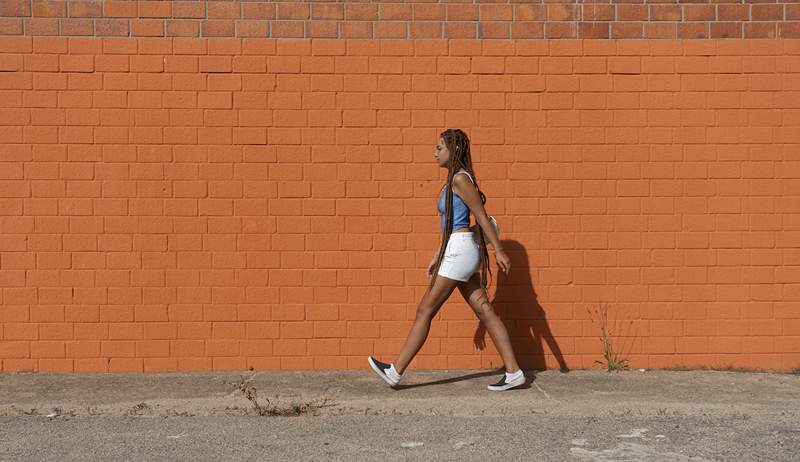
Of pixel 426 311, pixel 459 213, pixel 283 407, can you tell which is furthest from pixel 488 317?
pixel 283 407

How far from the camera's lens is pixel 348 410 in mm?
Result: 5938

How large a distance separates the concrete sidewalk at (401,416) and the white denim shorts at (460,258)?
868 mm

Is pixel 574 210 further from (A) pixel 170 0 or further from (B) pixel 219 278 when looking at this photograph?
(A) pixel 170 0

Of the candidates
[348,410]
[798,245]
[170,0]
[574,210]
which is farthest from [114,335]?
[798,245]

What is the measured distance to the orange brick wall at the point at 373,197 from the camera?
7039 mm

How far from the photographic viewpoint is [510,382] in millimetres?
6391

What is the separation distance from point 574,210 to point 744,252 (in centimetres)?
142

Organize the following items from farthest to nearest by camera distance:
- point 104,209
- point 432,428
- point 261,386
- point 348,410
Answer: point 104,209
point 261,386
point 348,410
point 432,428

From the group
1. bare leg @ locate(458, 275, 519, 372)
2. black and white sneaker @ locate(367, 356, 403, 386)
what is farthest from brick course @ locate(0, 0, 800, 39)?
black and white sneaker @ locate(367, 356, 403, 386)

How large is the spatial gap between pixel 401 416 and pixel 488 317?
1063 mm

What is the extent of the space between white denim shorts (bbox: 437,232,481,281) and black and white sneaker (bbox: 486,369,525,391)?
2.54 ft

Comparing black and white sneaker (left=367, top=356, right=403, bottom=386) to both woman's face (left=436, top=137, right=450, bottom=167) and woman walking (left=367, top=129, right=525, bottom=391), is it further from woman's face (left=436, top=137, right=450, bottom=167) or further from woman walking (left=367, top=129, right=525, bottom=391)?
woman's face (left=436, top=137, right=450, bottom=167)

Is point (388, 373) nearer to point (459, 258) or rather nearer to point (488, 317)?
point (488, 317)

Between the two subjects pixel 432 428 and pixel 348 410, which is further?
pixel 348 410
